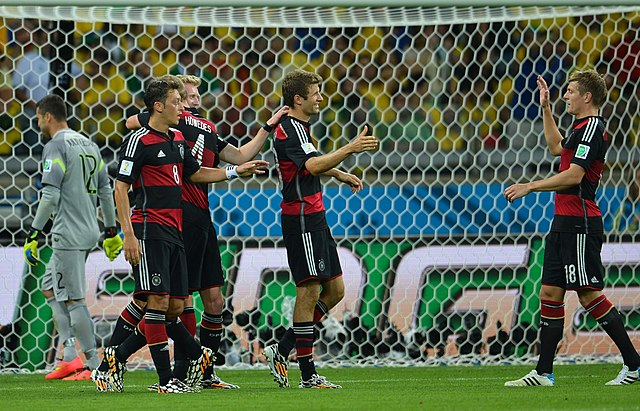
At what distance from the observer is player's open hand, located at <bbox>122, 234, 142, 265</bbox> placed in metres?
6.23

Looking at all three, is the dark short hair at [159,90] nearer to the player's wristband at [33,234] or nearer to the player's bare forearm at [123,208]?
the player's bare forearm at [123,208]

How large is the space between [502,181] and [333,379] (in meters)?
2.40

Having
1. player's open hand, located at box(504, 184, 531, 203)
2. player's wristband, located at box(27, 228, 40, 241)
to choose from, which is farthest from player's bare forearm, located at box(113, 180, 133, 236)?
player's open hand, located at box(504, 184, 531, 203)

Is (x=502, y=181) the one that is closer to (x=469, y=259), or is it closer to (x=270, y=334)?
(x=469, y=259)

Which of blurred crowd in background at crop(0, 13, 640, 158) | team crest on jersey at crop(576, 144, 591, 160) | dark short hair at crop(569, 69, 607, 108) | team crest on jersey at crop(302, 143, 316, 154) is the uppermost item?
blurred crowd in background at crop(0, 13, 640, 158)

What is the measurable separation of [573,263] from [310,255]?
4.81 ft

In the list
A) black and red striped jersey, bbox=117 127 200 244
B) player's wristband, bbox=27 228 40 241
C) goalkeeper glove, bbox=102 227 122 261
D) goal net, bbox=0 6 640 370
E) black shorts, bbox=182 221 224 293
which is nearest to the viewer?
black and red striped jersey, bbox=117 127 200 244

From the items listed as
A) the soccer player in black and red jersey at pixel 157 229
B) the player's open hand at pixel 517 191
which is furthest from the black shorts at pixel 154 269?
the player's open hand at pixel 517 191

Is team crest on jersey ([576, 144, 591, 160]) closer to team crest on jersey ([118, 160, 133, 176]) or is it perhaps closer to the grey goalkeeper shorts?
team crest on jersey ([118, 160, 133, 176])

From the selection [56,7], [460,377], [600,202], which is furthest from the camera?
[600,202]

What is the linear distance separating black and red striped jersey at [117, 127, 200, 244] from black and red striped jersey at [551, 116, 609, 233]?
215 centimetres

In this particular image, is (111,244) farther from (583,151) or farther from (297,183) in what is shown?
(583,151)

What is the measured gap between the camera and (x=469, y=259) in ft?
29.6

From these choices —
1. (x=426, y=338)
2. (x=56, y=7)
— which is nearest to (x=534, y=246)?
(x=426, y=338)
